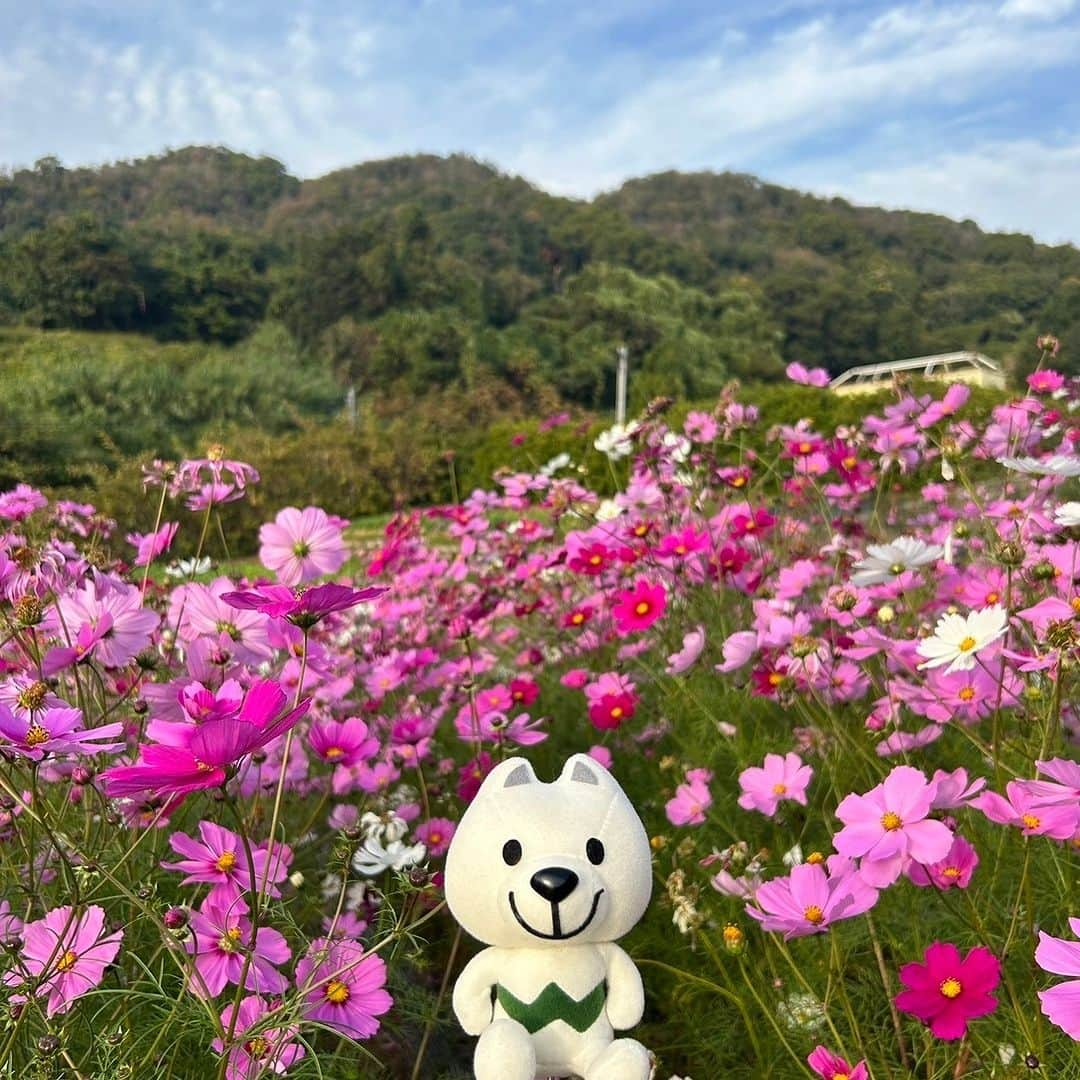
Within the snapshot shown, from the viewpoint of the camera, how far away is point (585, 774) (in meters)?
0.91

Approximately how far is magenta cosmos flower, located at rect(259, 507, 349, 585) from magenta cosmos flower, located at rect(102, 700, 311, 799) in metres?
0.63

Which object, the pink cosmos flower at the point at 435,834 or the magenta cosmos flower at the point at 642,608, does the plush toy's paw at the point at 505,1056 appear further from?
the magenta cosmos flower at the point at 642,608

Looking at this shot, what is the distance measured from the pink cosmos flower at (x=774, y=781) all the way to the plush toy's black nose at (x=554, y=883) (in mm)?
418

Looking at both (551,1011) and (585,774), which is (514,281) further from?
(551,1011)

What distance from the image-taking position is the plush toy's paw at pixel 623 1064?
79 cm

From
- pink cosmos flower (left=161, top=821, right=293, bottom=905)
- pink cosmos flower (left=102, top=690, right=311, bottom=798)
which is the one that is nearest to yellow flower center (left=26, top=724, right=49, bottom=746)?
pink cosmos flower (left=102, top=690, right=311, bottom=798)

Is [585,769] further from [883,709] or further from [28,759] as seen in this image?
[883,709]

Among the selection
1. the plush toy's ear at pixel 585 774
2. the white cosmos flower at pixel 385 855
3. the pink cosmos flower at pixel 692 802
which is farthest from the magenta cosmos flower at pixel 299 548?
the pink cosmos flower at pixel 692 802

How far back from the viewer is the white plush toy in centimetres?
81

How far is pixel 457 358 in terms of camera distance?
25.3 meters

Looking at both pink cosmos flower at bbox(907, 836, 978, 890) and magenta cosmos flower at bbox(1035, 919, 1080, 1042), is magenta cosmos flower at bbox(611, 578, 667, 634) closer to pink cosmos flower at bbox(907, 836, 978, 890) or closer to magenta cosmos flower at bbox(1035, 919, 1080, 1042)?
pink cosmos flower at bbox(907, 836, 978, 890)

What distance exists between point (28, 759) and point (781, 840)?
1.13 meters

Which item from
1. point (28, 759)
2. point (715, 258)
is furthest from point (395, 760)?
point (715, 258)

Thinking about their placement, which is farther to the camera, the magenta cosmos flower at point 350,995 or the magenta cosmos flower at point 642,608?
the magenta cosmos flower at point 642,608
